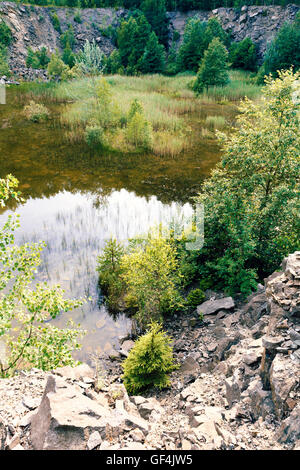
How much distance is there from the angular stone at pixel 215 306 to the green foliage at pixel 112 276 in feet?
10.6

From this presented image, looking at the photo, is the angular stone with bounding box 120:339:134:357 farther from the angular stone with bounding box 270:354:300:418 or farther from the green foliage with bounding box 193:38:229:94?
the green foliage with bounding box 193:38:229:94

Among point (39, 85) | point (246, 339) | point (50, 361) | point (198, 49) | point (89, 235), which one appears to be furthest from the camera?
point (198, 49)

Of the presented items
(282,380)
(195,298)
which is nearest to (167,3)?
(195,298)

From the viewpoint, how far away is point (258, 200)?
1177cm

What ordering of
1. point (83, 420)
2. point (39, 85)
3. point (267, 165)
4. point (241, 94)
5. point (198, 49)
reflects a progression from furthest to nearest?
point (198, 49)
point (39, 85)
point (241, 94)
point (267, 165)
point (83, 420)

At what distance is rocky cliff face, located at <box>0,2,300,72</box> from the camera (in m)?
57.3

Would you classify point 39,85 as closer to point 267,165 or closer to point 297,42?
point 297,42

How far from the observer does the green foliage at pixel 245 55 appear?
175ft

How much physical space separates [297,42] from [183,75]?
18.1 meters

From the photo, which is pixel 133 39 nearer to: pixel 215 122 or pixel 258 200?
pixel 215 122

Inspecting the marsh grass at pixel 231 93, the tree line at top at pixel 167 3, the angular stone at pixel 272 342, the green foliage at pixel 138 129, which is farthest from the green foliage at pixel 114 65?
the angular stone at pixel 272 342

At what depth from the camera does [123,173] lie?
22.5 metres

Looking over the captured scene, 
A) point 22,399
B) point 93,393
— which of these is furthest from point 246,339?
point 22,399

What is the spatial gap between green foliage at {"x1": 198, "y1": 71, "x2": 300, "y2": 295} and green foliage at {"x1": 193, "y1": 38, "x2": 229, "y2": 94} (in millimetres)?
34872
